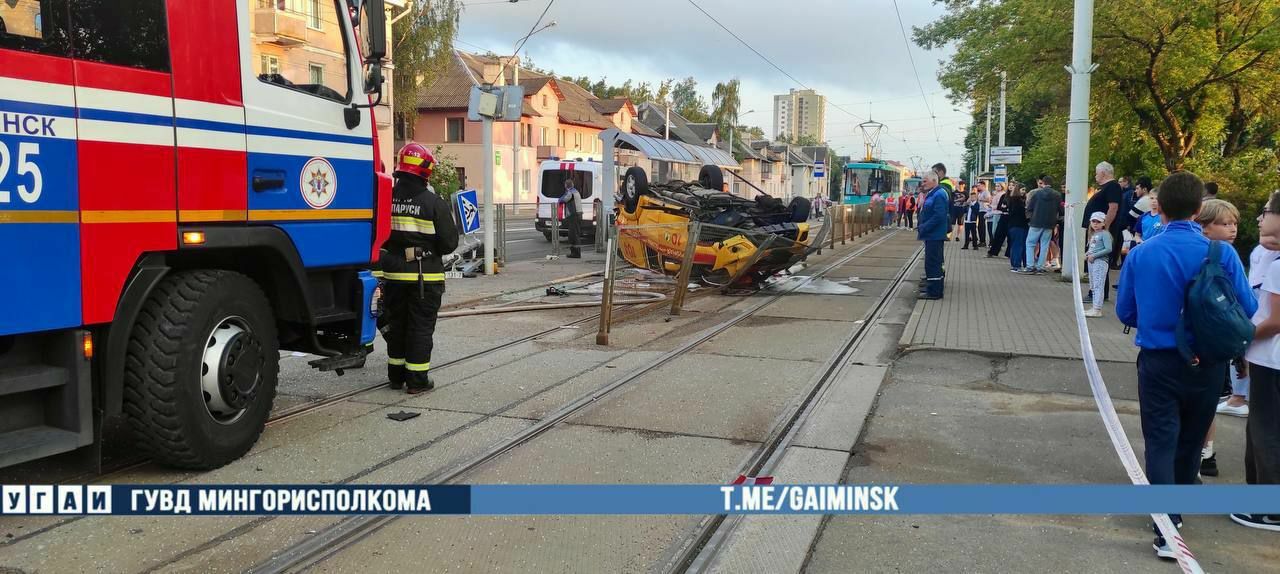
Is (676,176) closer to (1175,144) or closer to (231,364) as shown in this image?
(1175,144)

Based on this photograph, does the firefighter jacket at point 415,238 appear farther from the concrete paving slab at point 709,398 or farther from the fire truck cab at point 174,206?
the concrete paving slab at point 709,398

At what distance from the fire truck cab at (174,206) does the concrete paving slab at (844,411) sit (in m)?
3.11

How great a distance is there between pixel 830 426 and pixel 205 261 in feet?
12.8

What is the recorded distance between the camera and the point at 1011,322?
398 inches

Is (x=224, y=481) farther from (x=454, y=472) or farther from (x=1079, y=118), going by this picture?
(x=1079, y=118)

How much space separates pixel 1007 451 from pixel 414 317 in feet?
13.3

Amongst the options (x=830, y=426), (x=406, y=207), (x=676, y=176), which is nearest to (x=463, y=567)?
(x=830, y=426)

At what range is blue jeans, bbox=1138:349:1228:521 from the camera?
3.92 m

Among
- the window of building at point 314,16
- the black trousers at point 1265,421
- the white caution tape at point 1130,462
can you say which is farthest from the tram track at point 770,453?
the window of building at point 314,16

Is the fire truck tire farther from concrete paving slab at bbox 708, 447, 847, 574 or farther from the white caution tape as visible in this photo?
the white caution tape

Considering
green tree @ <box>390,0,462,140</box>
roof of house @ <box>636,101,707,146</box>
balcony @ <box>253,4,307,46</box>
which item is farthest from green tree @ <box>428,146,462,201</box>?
roof of house @ <box>636,101,707,146</box>

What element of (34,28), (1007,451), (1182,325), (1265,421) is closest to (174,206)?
(34,28)

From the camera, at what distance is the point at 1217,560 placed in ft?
12.3

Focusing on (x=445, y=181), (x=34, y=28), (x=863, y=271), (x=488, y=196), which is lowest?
(x=863, y=271)
